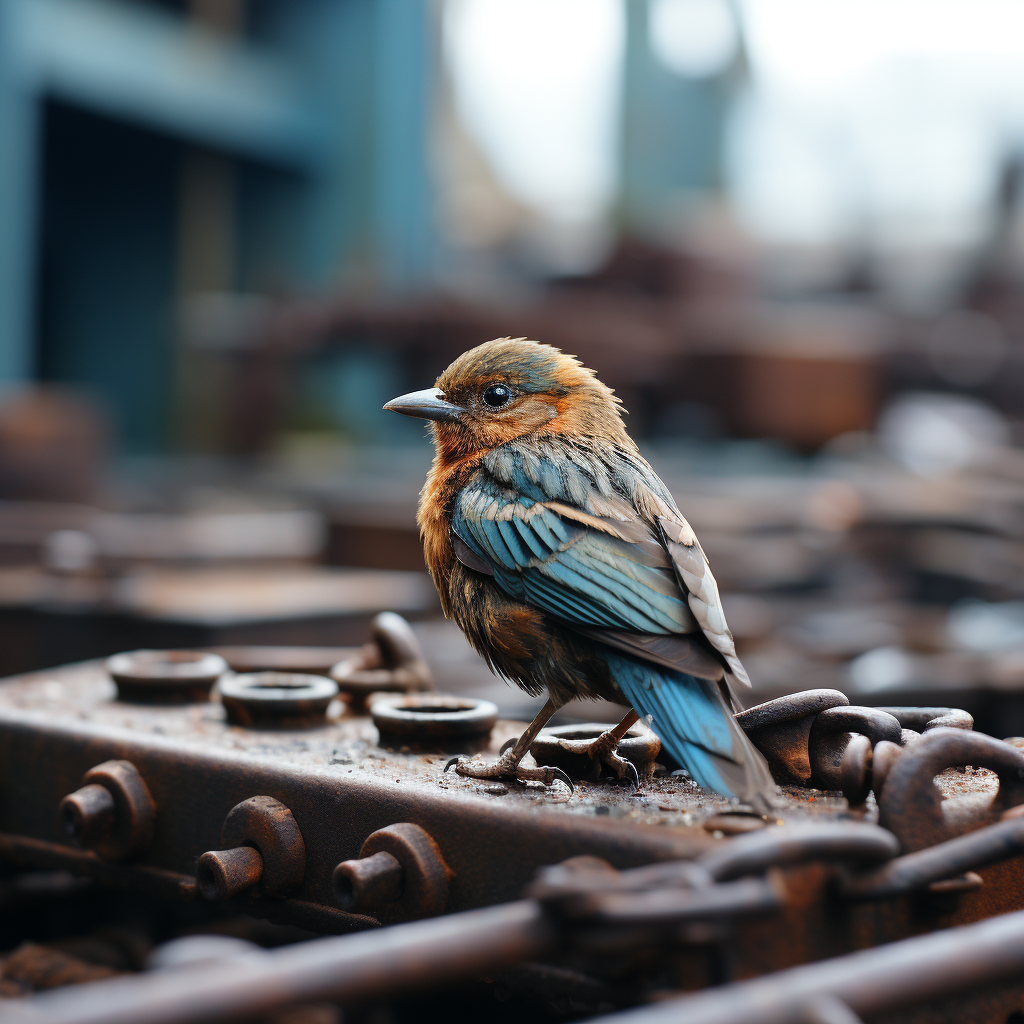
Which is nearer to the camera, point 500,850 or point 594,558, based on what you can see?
point 500,850

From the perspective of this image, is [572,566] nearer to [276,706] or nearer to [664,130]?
[276,706]

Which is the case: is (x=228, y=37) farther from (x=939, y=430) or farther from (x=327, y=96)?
(x=939, y=430)

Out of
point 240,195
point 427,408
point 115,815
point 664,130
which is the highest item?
point 664,130

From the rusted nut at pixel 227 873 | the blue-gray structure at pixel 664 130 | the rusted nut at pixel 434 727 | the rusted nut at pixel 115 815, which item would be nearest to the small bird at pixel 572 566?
the rusted nut at pixel 434 727

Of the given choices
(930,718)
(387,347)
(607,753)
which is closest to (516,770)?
(607,753)

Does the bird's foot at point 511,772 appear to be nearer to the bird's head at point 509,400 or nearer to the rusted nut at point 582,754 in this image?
the rusted nut at point 582,754

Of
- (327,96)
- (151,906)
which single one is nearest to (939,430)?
Answer: (327,96)
